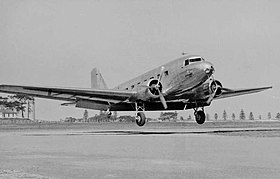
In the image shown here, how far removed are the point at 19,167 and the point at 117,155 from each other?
461 cm

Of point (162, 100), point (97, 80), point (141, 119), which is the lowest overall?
point (141, 119)

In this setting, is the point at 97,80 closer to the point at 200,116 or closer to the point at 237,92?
the point at 237,92

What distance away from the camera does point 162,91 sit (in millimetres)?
37594

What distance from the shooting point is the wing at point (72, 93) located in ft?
116

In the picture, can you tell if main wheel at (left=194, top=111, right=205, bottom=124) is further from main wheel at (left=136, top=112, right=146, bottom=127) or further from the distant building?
the distant building

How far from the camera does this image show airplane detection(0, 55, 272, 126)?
1395 inches

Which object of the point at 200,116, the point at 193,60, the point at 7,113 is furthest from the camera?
the point at 7,113

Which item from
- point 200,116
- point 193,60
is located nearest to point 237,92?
point 200,116

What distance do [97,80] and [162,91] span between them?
2313cm

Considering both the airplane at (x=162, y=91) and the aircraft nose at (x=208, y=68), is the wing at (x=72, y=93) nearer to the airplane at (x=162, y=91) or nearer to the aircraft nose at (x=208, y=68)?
the airplane at (x=162, y=91)

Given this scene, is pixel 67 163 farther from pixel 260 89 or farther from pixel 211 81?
pixel 260 89

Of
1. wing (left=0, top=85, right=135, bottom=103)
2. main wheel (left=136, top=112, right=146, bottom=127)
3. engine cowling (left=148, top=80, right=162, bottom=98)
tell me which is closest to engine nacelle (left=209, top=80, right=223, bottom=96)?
engine cowling (left=148, top=80, right=162, bottom=98)

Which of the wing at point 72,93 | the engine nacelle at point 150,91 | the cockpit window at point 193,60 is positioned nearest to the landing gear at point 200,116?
the engine nacelle at point 150,91

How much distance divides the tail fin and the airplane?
1613 cm
